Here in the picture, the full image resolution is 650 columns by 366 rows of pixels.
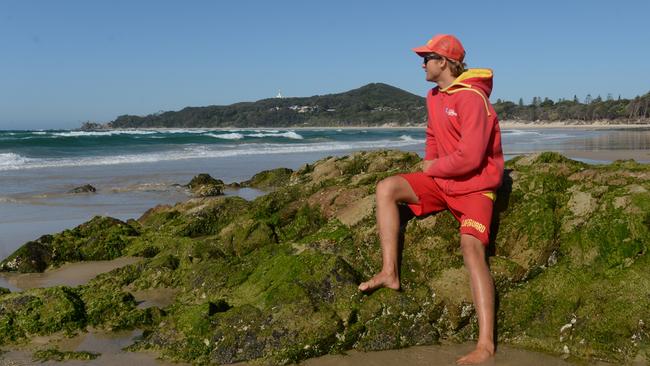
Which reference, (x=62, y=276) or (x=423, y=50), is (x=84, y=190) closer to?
(x=62, y=276)

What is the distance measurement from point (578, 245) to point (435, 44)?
2015 mm

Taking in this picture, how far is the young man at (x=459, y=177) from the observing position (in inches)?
170

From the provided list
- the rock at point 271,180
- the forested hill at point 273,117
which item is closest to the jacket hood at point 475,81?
the rock at point 271,180

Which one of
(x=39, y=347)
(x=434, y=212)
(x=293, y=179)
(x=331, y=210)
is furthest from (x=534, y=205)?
(x=293, y=179)

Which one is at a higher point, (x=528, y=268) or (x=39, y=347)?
(x=528, y=268)

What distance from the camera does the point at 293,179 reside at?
15547 mm

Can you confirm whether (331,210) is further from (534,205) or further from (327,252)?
(534,205)

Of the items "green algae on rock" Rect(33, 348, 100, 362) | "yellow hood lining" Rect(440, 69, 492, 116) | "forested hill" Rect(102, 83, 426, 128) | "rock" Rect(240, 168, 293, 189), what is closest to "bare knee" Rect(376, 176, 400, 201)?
"yellow hood lining" Rect(440, 69, 492, 116)

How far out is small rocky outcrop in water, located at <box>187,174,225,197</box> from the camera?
50.9 ft

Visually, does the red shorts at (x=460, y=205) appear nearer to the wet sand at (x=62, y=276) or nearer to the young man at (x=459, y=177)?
the young man at (x=459, y=177)

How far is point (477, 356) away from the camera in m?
4.09

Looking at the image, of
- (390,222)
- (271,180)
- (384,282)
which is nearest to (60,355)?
(384,282)

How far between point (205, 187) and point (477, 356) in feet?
41.8

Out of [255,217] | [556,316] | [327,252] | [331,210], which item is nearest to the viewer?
[556,316]
